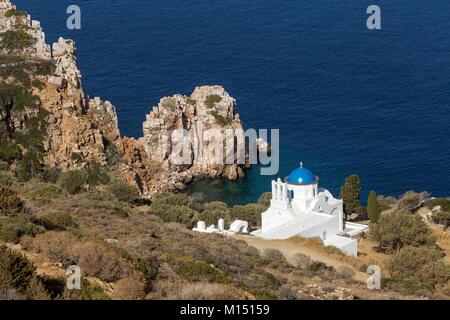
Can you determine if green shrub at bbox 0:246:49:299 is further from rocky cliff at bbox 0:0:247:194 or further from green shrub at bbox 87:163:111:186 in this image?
rocky cliff at bbox 0:0:247:194

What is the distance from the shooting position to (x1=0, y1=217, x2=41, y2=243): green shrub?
83.4 ft

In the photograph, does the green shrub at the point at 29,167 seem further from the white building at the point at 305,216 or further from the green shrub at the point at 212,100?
the green shrub at the point at 212,100

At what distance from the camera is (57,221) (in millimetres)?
29812

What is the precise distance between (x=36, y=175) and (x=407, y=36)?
63314 mm

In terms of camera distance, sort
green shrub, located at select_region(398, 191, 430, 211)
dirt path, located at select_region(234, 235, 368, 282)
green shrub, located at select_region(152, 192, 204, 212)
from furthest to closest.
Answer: green shrub, located at select_region(398, 191, 430, 211) → green shrub, located at select_region(152, 192, 204, 212) → dirt path, located at select_region(234, 235, 368, 282)

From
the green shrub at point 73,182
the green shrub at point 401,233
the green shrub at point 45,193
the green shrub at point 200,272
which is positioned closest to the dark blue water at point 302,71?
the green shrub at point 73,182

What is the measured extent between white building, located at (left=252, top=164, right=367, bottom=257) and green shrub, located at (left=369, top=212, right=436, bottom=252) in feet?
5.94

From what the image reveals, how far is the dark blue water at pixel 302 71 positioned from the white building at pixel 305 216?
854 inches

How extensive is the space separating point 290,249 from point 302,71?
201ft

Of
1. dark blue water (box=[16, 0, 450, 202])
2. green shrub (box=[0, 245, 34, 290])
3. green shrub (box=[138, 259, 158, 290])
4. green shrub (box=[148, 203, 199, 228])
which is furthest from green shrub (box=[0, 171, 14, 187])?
dark blue water (box=[16, 0, 450, 202])

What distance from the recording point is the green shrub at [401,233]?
4800cm

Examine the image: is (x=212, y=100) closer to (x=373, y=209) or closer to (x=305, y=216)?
(x=373, y=209)

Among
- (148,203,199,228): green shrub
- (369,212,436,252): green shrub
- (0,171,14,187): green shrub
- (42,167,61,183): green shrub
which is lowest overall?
(369,212,436,252): green shrub

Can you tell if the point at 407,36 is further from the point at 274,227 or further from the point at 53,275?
the point at 53,275
